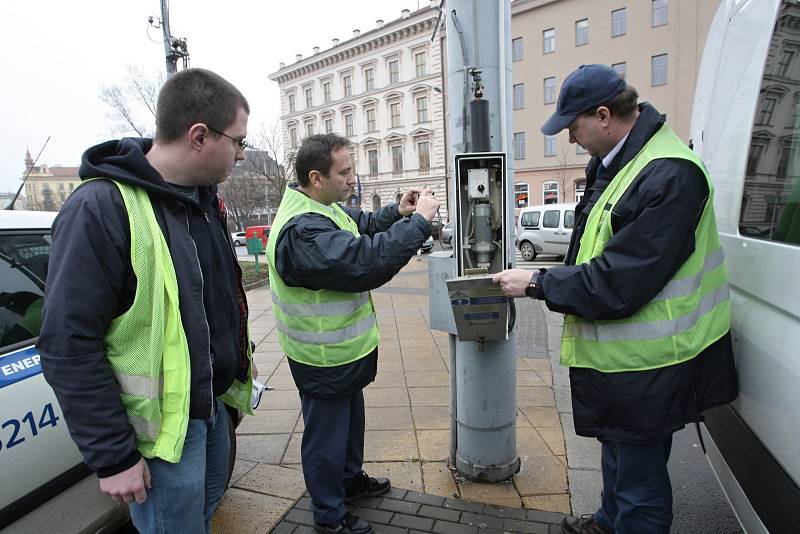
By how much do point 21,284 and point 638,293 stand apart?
2353mm

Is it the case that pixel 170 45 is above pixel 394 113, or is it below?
below

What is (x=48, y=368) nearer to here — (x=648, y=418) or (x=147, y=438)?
(x=147, y=438)

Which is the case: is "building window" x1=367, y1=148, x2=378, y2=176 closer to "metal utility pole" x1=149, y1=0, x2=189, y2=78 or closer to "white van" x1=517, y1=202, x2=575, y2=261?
"white van" x1=517, y1=202, x2=575, y2=261

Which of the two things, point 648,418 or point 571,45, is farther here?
point 571,45

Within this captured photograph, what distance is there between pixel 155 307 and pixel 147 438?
1.25ft

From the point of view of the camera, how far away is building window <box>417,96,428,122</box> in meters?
40.0

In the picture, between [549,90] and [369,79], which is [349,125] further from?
[549,90]

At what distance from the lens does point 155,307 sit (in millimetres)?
1398

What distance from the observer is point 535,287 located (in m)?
1.93

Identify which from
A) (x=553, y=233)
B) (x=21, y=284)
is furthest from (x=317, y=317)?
(x=553, y=233)

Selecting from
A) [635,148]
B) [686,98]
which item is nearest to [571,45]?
[686,98]

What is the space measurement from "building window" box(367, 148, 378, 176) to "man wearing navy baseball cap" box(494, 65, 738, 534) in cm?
4281

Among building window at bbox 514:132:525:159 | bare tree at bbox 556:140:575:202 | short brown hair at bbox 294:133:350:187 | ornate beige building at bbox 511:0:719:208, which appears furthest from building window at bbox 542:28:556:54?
short brown hair at bbox 294:133:350:187

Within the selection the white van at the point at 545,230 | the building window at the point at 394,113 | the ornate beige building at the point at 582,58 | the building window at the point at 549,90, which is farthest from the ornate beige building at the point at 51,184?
the building window at the point at 549,90
